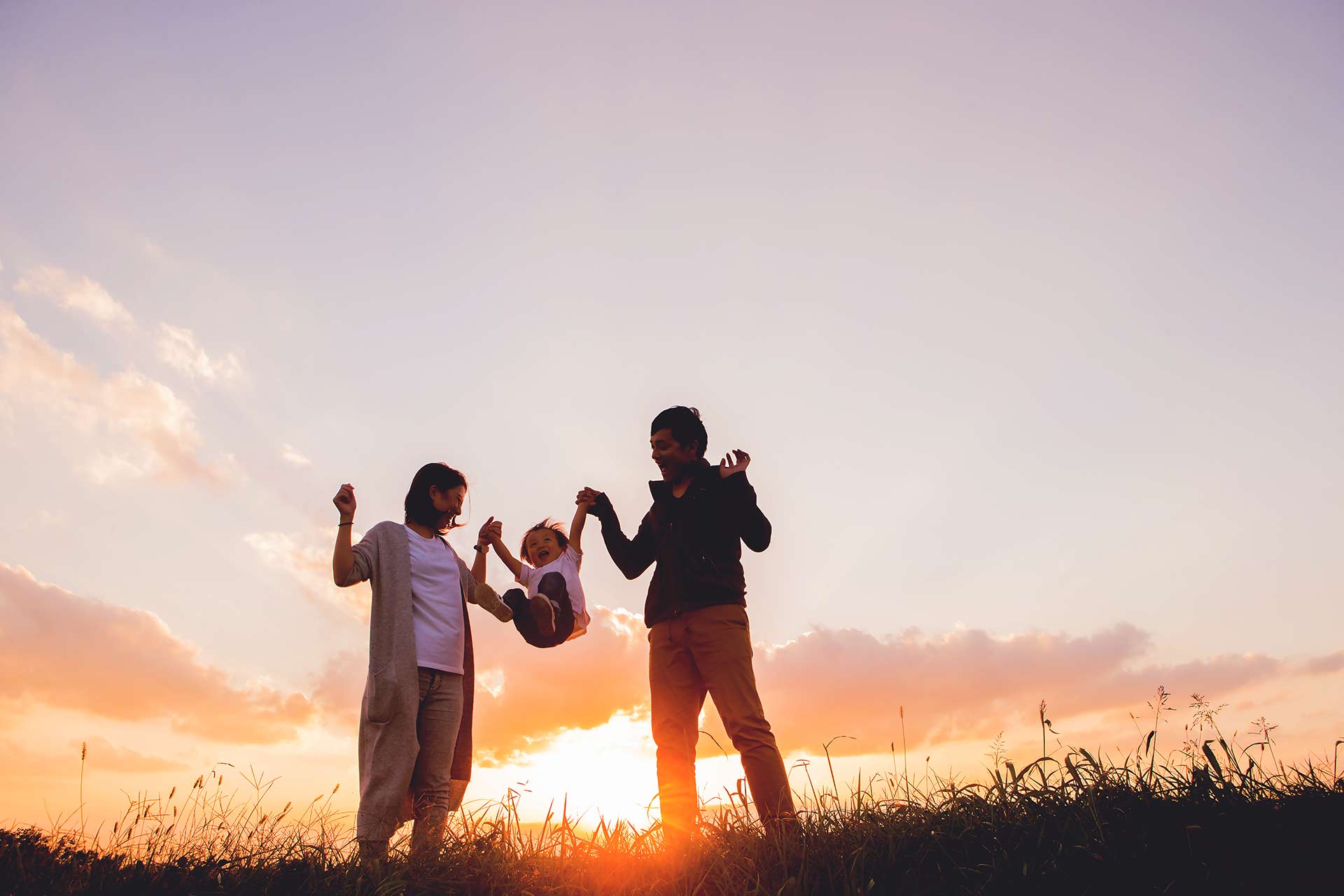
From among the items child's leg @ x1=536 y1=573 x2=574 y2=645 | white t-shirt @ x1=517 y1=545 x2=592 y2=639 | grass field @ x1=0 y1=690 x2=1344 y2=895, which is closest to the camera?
grass field @ x1=0 y1=690 x2=1344 y2=895

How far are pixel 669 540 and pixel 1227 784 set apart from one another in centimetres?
332

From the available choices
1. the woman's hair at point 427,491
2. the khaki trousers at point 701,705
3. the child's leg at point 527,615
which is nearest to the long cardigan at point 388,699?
the woman's hair at point 427,491

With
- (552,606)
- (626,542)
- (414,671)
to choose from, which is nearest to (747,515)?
(626,542)

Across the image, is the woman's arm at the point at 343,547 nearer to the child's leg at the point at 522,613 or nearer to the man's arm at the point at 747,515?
the child's leg at the point at 522,613

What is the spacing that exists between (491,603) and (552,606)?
529 millimetres

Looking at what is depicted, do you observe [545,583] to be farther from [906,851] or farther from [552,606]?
[906,851]

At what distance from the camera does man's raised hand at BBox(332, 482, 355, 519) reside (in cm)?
509

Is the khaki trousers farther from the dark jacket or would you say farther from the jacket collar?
the jacket collar

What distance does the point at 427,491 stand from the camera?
18.6ft

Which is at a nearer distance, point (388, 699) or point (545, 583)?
point (388, 699)

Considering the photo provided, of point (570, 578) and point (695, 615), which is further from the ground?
point (570, 578)

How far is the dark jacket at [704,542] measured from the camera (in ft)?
17.6

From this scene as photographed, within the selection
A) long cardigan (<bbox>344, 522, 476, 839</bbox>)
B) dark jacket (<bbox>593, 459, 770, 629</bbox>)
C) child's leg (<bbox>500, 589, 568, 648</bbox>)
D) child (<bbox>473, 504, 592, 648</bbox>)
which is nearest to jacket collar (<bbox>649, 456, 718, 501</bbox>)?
dark jacket (<bbox>593, 459, 770, 629</bbox>)

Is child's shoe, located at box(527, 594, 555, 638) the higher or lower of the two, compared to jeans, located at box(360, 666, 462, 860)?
higher
